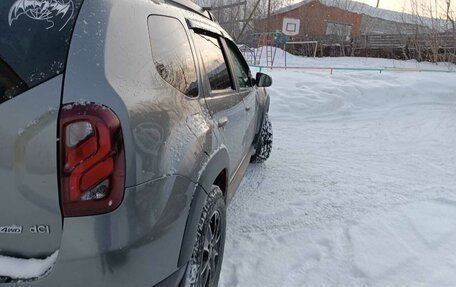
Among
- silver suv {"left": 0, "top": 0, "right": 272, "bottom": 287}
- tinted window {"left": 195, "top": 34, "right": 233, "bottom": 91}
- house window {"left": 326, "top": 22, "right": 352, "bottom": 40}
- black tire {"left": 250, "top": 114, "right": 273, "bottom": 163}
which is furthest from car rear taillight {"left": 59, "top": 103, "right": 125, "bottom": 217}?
house window {"left": 326, "top": 22, "right": 352, "bottom": 40}

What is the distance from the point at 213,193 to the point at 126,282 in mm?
849

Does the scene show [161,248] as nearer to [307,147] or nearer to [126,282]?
[126,282]

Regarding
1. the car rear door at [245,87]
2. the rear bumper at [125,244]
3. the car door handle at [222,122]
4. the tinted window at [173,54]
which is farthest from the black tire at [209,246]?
the car rear door at [245,87]

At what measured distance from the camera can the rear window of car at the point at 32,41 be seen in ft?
5.26

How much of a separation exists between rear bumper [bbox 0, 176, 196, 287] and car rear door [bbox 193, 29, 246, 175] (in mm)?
876

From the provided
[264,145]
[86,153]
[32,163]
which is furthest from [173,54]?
[264,145]

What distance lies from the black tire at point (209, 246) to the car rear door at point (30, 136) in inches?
30.2

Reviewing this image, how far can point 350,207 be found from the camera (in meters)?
4.27

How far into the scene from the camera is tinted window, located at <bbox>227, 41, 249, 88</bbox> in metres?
3.86

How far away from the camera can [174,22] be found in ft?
7.93

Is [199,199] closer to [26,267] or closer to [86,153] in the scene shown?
[86,153]

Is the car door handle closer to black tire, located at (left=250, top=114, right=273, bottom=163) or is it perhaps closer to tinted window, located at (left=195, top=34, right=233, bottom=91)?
tinted window, located at (left=195, top=34, right=233, bottom=91)

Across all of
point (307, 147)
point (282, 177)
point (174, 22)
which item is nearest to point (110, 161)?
point (174, 22)

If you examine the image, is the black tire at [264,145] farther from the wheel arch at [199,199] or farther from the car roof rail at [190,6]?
the wheel arch at [199,199]
